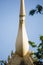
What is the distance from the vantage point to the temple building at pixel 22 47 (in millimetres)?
6105

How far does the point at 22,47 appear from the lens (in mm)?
6156

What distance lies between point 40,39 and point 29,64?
127 centimetres

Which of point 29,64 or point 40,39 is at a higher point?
point 40,39

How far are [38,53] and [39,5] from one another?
1.40m

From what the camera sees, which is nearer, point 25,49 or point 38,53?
point 38,53

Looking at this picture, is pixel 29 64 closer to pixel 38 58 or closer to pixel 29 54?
pixel 29 54

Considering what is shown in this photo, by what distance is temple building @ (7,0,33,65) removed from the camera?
20.0ft

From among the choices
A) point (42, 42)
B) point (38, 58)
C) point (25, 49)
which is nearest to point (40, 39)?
point (42, 42)

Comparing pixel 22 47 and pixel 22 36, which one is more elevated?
pixel 22 36

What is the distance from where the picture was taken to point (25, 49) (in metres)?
6.31

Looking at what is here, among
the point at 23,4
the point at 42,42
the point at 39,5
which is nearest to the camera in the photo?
the point at 39,5

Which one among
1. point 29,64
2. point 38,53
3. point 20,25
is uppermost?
point 20,25

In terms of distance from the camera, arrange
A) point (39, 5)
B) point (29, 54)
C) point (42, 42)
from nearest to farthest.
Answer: point (39, 5), point (42, 42), point (29, 54)

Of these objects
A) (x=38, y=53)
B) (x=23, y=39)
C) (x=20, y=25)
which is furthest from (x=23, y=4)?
(x=38, y=53)
